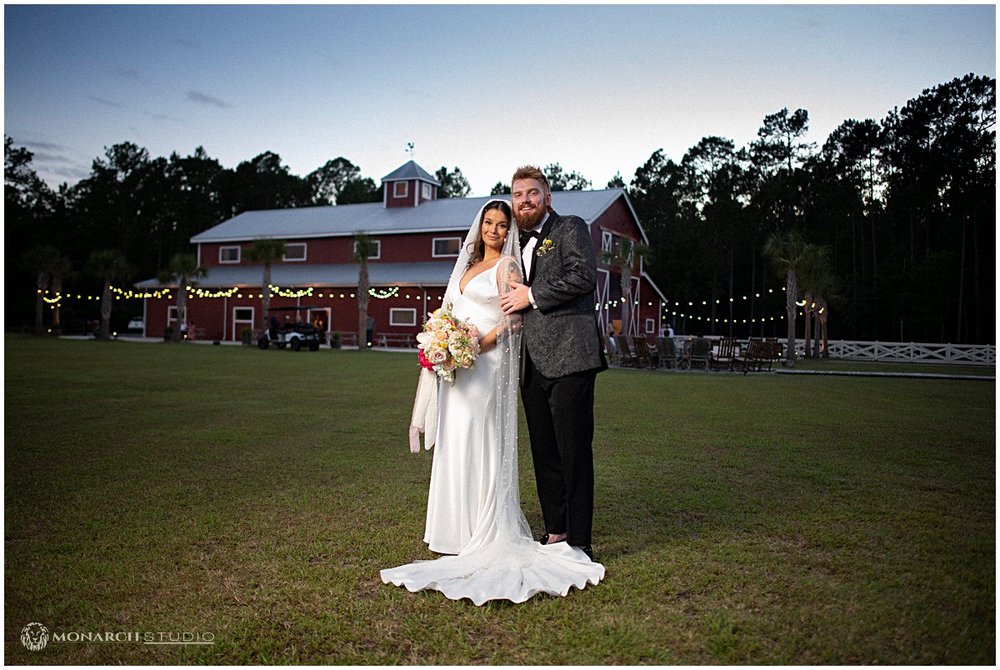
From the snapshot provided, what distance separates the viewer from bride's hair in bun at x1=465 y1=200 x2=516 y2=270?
4.48 meters

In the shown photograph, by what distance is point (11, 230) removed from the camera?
173ft

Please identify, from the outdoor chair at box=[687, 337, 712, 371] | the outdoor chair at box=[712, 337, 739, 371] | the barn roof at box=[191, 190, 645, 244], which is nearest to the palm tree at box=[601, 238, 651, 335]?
the barn roof at box=[191, 190, 645, 244]

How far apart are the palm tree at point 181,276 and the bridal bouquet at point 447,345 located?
122ft

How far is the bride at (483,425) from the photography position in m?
4.30

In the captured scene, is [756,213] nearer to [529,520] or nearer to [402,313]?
[402,313]

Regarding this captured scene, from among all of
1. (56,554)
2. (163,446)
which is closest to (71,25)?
(163,446)

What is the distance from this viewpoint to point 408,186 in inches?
1644

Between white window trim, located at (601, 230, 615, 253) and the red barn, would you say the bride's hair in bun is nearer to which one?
the red barn

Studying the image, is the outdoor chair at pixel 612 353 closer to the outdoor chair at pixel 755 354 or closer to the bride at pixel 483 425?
the outdoor chair at pixel 755 354

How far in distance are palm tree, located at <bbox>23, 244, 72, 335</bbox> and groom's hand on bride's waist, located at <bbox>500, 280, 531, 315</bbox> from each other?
1786 inches

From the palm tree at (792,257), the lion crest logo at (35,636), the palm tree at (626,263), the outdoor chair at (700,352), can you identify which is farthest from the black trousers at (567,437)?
the palm tree at (792,257)

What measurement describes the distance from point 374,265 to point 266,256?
552 cm

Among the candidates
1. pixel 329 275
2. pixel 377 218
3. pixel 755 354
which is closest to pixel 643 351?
pixel 755 354

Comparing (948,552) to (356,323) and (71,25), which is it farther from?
(356,323)
